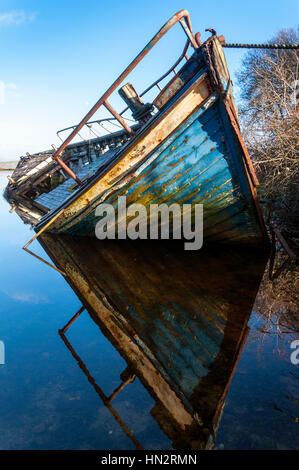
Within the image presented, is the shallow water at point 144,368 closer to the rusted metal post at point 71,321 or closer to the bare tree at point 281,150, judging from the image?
the rusted metal post at point 71,321

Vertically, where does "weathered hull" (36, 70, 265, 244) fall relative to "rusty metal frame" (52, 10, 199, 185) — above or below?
below

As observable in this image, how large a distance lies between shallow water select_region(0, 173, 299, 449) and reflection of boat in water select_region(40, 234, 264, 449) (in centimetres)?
1

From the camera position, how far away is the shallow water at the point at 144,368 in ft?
5.79

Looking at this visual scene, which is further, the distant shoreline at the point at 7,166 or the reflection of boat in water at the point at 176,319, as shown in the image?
the distant shoreline at the point at 7,166

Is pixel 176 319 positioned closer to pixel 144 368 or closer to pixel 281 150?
pixel 144 368

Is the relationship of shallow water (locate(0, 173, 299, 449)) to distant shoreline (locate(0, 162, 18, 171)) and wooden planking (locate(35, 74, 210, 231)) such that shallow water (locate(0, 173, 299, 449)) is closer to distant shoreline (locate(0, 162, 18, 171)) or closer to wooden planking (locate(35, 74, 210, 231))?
wooden planking (locate(35, 74, 210, 231))

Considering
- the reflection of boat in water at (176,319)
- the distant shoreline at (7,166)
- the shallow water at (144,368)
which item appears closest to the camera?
the shallow water at (144,368)

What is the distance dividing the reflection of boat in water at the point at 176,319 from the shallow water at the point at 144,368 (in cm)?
1

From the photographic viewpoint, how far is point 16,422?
1950 millimetres

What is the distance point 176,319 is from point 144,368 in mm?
794

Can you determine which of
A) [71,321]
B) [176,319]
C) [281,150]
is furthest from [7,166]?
[176,319]

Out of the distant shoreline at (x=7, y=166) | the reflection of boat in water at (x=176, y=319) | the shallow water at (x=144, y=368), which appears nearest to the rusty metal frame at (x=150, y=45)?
the reflection of boat in water at (x=176, y=319)

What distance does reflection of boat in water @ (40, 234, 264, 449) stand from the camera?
1896mm

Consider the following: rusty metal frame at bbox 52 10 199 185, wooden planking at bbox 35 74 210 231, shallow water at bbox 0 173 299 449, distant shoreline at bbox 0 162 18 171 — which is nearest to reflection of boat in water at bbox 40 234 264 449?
shallow water at bbox 0 173 299 449
